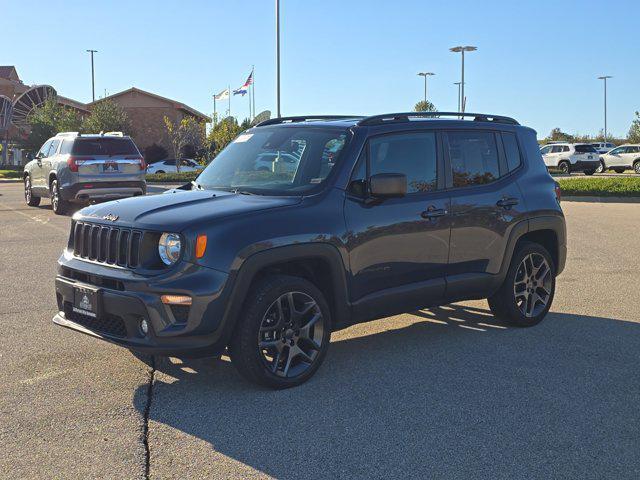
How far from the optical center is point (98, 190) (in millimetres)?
15594

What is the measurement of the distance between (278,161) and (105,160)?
11.2 metres

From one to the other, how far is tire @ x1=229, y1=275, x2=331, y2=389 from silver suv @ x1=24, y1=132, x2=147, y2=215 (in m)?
11.6

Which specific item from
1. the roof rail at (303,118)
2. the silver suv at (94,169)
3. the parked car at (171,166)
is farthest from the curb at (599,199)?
the parked car at (171,166)

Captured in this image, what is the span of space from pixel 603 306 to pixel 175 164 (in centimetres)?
3779

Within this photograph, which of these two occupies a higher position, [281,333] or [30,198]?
[30,198]

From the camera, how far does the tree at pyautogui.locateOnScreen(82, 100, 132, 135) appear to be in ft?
157

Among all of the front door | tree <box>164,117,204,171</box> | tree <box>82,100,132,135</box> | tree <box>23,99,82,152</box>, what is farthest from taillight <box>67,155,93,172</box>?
tree <box>23,99,82,152</box>

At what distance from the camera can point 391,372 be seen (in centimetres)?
512

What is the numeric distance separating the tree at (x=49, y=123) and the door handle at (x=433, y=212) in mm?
45913

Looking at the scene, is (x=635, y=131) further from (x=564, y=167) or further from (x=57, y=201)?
(x=57, y=201)

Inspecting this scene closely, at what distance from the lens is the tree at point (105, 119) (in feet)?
157

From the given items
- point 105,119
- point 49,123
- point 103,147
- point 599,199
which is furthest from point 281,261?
point 49,123

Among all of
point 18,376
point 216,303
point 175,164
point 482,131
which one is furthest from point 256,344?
point 175,164

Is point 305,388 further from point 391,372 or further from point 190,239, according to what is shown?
point 190,239
